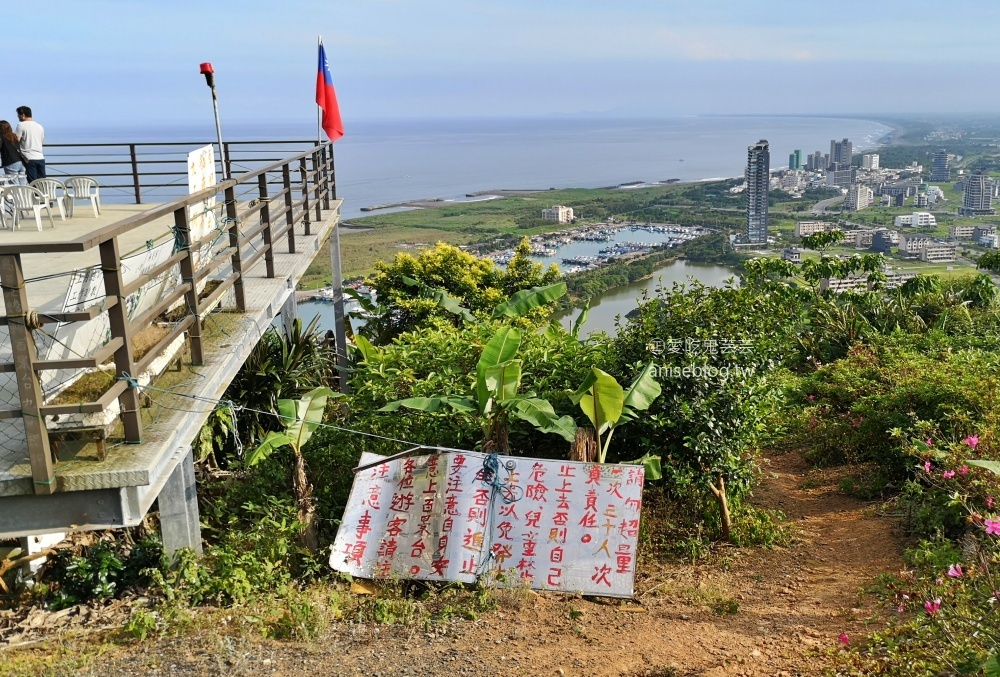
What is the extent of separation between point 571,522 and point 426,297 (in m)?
6.48

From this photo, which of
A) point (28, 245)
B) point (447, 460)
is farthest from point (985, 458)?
point (28, 245)

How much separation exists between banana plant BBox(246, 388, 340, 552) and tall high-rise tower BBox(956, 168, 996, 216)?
43622 millimetres

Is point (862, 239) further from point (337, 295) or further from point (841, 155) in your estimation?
point (841, 155)

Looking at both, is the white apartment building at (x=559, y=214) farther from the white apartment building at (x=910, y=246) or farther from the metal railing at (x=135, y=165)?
the metal railing at (x=135, y=165)

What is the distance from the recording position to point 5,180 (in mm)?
9227

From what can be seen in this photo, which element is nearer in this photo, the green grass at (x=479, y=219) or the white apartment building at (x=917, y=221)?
the green grass at (x=479, y=219)

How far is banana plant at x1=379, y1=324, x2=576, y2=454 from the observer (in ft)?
17.1

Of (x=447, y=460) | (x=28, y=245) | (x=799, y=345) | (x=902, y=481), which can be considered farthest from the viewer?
(x=799, y=345)

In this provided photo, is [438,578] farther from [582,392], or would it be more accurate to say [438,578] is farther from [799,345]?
[799,345]

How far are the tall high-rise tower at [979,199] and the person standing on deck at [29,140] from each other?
4282 cm

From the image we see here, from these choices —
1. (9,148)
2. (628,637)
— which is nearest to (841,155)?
(9,148)

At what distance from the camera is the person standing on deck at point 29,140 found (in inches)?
360

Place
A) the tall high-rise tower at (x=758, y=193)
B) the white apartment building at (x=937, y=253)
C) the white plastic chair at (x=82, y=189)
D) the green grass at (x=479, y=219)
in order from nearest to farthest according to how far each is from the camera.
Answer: the white plastic chair at (x=82, y=189) < the white apartment building at (x=937, y=253) < the tall high-rise tower at (x=758, y=193) < the green grass at (x=479, y=219)

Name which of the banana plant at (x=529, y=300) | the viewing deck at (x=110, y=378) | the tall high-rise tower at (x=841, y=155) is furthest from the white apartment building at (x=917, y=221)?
the viewing deck at (x=110, y=378)
